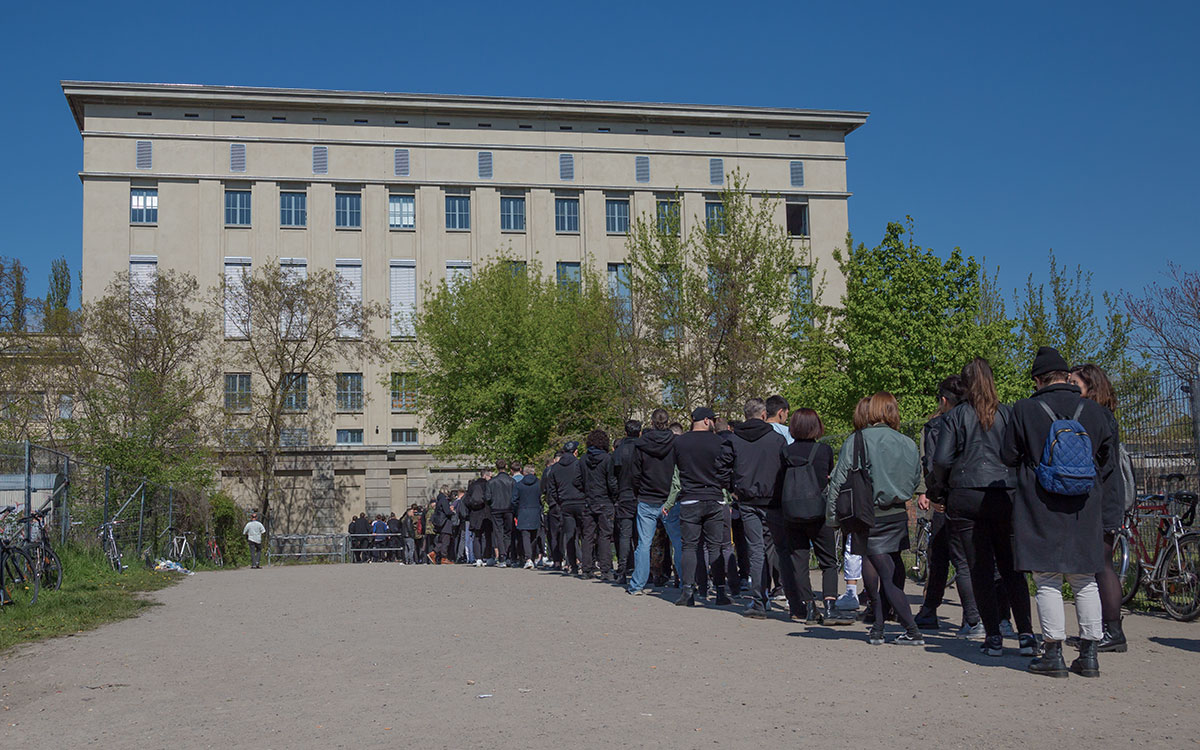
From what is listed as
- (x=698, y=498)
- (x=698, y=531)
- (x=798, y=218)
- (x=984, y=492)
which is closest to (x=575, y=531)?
(x=698, y=531)

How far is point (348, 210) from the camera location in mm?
54938

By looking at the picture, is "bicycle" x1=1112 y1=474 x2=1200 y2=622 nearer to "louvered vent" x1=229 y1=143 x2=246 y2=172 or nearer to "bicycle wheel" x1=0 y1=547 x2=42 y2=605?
"bicycle wheel" x1=0 y1=547 x2=42 y2=605

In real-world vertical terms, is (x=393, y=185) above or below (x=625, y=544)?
above

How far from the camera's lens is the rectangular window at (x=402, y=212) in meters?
55.4

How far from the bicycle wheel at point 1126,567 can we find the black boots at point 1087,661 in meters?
3.59

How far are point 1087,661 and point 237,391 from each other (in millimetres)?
46779

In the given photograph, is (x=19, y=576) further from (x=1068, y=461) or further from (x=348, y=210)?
(x=348, y=210)

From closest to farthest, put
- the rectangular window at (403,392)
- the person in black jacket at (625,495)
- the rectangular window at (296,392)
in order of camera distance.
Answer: the person in black jacket at (625,495)
the rectangular window at (403,392)
the rectangular window at (296,392)

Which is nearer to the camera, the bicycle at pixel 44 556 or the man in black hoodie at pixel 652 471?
the man in black hoodie at pixel 652 471

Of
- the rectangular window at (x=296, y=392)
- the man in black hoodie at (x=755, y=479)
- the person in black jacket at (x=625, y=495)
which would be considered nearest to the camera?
the man in black hoodie at (x=755, y=479)

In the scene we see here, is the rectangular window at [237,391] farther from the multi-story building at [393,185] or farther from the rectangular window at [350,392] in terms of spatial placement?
the rectangular window at [350,392]

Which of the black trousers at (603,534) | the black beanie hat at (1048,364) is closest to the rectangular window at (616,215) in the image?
the black trousers at (603,534)

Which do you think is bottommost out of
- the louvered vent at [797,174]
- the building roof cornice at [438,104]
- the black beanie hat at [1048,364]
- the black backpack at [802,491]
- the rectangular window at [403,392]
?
the black backpack at [802,491]

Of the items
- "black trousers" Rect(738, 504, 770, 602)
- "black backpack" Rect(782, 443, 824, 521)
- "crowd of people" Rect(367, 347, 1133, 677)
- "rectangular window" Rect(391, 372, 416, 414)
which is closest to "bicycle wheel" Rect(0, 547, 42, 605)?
"crowd of people" Rect(367, 347, 1133, 677)
